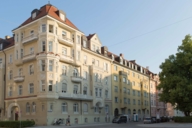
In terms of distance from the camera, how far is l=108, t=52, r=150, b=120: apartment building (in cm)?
6027

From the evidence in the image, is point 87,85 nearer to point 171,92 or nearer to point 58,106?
point 58,106

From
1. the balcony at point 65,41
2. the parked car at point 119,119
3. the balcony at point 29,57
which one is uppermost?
the balcony at point 65,41

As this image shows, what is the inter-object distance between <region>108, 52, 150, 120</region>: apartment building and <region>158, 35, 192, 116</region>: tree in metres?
15.8

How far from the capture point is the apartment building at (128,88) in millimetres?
60272

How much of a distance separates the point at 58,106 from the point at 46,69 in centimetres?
677

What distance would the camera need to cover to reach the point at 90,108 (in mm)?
48844

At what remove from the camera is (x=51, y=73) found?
40.0m

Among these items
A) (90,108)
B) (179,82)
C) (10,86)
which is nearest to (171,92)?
(179,82)

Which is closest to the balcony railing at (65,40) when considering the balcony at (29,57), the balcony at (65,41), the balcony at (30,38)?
the balcony at (65,41)

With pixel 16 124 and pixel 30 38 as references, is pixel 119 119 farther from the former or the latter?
pixel 30 38

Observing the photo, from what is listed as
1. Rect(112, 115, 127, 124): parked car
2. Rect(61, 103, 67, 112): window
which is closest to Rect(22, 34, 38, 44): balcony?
Rect(61, 103, 67, 112): window

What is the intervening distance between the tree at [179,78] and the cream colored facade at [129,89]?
1587cm

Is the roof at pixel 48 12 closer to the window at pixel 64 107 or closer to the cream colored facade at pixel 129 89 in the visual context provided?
the window at pixel 64 107

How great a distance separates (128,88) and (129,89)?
0.80 meters
